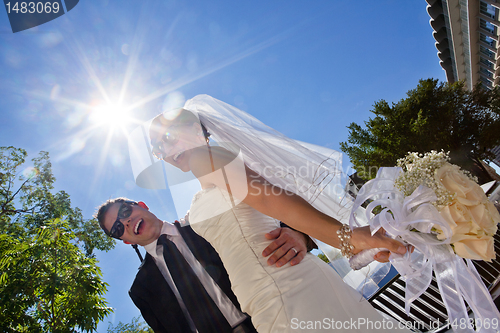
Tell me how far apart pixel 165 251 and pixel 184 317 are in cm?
78

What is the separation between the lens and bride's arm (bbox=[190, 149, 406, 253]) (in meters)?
1.51

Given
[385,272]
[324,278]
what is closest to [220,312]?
[324,278]

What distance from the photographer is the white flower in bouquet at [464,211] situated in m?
1.37

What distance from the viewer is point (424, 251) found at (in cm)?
145

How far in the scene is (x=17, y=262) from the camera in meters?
5.05

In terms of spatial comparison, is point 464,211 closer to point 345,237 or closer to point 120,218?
point 345,237

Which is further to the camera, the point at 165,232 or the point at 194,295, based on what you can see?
the point at 165,232

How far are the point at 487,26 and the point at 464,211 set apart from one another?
39.3 metres

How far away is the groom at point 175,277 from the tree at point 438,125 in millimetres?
14039

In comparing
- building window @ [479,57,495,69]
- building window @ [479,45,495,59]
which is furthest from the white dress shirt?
building window @ [479,57,495,69]

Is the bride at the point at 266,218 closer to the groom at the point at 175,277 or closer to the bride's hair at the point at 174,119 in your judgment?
the bride's hair at the point at 174,119

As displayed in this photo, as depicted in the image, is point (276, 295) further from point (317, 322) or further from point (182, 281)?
point (182, 281)

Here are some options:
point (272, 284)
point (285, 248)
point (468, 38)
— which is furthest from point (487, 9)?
point (272, 284)

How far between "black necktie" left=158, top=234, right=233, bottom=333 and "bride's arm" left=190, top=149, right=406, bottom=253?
129cm
